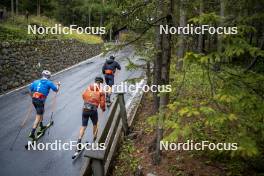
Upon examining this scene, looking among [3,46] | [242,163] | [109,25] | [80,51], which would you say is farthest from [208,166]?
[80,51]

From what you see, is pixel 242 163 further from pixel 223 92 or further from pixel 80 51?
pixel 80 51

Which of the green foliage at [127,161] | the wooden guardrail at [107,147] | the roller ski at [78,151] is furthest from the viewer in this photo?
the roller ski at [78,151]

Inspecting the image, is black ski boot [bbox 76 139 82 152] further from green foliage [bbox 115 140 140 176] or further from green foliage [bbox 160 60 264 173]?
green foliage [bbox 160 60 264 173]

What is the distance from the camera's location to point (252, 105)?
4027mm

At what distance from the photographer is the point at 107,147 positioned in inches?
275

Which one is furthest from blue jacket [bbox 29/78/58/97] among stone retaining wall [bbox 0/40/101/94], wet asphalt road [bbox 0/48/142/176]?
stone retaining wall [bbox 0/40/101/94]

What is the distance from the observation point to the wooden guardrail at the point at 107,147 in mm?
5340

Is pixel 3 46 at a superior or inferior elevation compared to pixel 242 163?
superior

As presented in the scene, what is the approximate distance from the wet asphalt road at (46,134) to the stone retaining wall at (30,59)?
129 centimetres

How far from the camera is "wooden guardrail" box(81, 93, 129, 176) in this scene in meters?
5.34

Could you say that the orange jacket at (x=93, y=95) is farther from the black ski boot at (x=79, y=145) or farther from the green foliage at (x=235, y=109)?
the green foliage at (x=235, y=109)

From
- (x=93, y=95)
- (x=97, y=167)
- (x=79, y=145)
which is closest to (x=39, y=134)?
(x=79, y=145)

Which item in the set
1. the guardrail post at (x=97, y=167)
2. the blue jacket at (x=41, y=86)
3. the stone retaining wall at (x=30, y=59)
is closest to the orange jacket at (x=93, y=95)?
the blue jacket at (x=41, y=86)

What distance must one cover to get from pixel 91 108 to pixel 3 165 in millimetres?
2731
